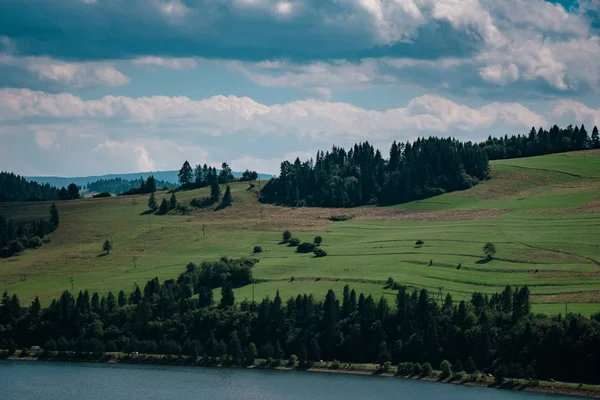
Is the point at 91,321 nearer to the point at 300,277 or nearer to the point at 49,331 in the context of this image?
the point at 49,331

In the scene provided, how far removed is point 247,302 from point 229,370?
18789 mm

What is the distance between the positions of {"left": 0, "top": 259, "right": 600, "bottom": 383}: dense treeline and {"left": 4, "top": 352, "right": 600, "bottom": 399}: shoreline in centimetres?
161

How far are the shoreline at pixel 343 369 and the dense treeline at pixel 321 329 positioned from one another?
5.28 feet

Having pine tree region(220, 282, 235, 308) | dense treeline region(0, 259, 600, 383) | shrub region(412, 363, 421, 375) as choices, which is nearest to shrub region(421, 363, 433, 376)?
shrub region(412, 363, 421, 375)

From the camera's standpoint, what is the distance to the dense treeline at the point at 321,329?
132 meters

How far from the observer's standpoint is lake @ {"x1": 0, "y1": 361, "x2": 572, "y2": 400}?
121 metres

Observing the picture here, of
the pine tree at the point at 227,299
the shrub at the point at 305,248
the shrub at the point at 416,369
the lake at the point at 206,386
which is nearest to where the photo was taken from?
the lake at the point at 206,386

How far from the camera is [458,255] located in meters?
179

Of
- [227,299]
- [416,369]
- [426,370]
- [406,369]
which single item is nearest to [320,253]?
[227,299]

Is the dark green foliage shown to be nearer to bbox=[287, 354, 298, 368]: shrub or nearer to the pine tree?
bbox=[287, 354, 298, 368]: shrub

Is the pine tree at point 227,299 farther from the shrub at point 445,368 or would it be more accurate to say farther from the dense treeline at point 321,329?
the shrub at point 445,368

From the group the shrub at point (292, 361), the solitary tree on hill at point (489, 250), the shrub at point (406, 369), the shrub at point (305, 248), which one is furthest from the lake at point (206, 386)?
the shrub at point (305, 248)

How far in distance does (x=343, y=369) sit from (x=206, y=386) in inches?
924

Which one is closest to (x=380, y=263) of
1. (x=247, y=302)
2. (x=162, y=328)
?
(x=247, y=302)
